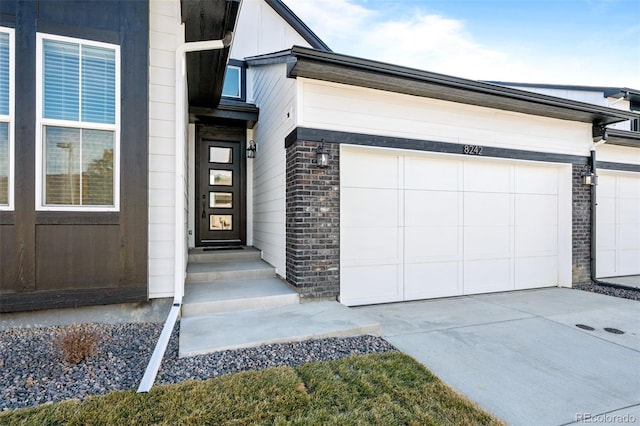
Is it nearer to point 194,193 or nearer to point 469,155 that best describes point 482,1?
point 469,155

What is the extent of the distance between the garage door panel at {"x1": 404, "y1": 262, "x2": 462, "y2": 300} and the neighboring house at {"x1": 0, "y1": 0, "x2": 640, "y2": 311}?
0.03 metres

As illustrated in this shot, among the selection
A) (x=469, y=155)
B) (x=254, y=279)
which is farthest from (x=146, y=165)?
(x=469, y=155)

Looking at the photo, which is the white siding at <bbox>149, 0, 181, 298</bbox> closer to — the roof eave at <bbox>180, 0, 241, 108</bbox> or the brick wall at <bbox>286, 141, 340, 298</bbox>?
the roof eave at <bbox>180, 0, 241, 108</bbox>

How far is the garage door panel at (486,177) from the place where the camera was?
569cm

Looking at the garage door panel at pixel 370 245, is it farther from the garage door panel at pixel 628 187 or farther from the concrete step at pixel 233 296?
the garage door panel at pixel 628 187

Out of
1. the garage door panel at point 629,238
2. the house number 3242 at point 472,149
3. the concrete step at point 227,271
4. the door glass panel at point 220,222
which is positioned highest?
the house number 3242 at point 472,149

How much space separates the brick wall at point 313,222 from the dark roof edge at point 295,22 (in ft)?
17.7

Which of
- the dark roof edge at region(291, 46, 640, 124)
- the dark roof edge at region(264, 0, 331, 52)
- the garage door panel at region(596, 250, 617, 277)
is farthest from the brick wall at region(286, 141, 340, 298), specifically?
the garage door panel at region(596, 250, 617, 277)

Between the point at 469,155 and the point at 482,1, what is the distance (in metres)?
3.70

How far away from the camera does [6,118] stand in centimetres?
324

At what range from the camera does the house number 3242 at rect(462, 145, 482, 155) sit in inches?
214

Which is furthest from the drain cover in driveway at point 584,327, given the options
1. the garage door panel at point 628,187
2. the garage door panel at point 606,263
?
the garage door panel at point 628,187

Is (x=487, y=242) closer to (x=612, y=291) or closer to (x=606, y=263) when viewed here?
(x=612, y=291)

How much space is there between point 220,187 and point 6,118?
4.22m
